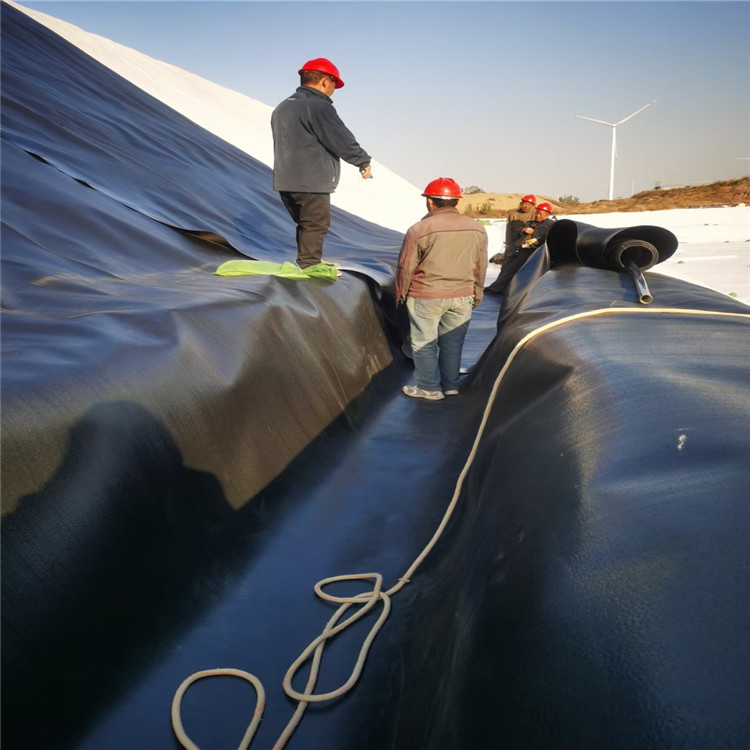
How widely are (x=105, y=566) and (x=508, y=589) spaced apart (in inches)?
38.0

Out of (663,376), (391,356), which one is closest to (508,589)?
(663,376)

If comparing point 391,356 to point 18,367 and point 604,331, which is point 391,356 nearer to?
point 604,331

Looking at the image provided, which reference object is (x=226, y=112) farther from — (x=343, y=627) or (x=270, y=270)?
(x=343, y=627)

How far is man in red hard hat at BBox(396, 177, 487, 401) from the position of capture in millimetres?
4293

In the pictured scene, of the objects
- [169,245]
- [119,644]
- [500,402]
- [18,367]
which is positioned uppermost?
[169,245]

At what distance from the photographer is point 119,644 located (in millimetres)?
1613

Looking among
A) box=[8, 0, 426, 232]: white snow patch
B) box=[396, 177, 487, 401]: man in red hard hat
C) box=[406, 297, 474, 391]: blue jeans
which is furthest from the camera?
box=[8, 0, 426, 232]: white snow patch

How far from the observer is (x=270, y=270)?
4.06 metres

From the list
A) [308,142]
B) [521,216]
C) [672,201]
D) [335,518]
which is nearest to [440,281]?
[308,142]

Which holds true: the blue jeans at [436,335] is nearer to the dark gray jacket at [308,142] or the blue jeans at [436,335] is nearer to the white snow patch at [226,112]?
the dark gray jacket at [308,142]

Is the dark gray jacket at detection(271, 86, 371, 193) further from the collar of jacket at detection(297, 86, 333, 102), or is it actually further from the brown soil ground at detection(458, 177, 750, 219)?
the brown soil ground at detection(458, 177, 750, 219)

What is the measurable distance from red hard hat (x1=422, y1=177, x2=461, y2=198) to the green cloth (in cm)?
82

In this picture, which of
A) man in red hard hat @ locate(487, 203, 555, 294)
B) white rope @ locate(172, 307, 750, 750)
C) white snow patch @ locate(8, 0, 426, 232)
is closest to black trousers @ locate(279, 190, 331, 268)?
white rope @ locate(172, 307, 750, 750)

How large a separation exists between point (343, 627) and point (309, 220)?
306cm
